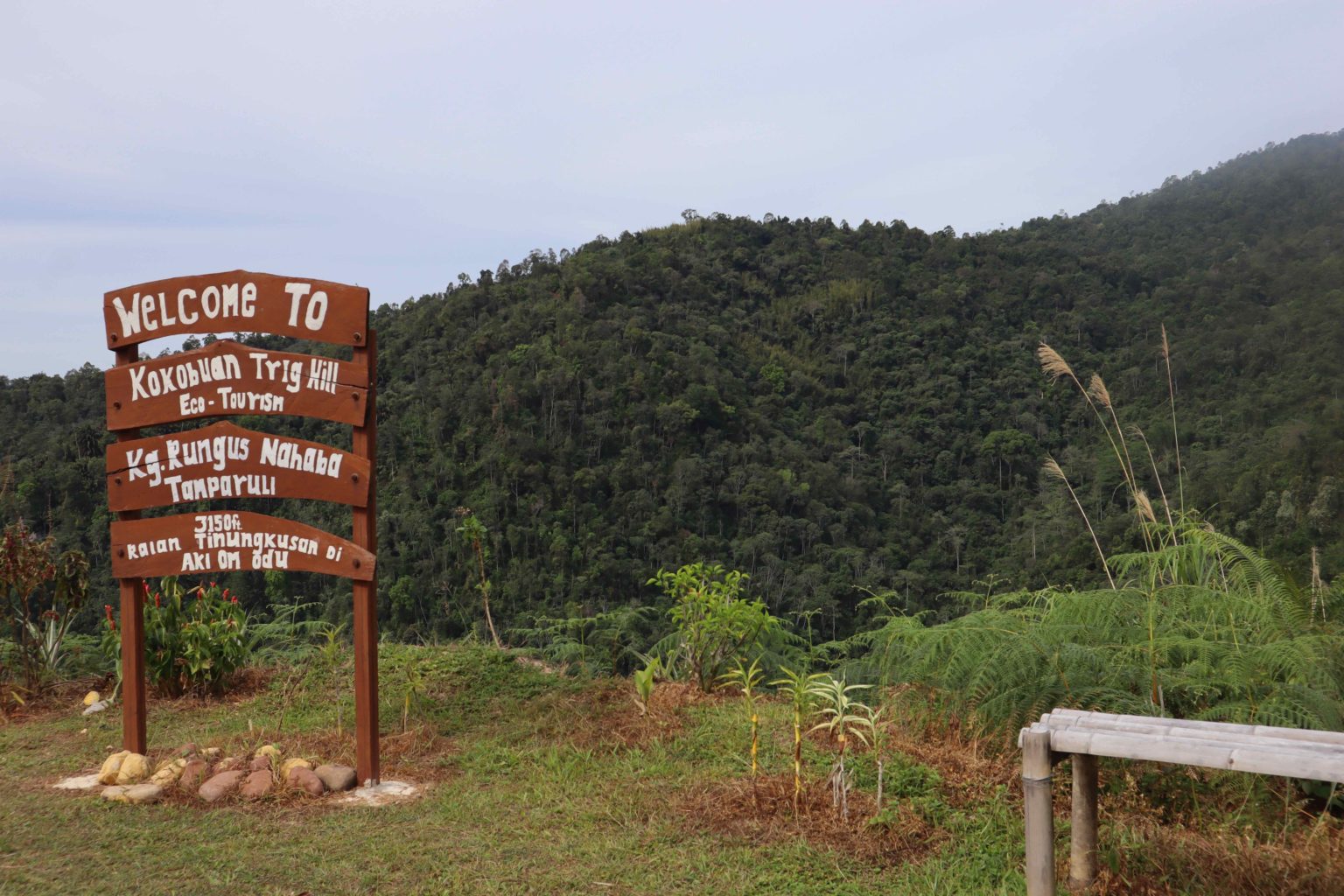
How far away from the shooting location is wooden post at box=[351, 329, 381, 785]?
4215mm

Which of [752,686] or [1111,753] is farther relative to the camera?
[752,686]

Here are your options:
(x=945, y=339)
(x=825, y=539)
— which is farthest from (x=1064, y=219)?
(x=825, y=539)

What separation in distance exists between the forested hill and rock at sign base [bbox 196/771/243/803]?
10441 mm

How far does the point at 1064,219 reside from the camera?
58.1 meters

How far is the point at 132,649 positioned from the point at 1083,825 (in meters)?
4.49

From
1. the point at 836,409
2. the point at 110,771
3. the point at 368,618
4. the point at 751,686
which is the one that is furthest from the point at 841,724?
the point at 836,409

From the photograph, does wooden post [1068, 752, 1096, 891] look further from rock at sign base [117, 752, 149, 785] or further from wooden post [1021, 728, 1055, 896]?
rock at sign base [117, 752, 149, 785]

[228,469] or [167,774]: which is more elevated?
[228,469]

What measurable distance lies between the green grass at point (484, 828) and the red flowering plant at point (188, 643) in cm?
52

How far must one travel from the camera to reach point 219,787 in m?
4.05

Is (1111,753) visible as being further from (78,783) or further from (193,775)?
(78,783)

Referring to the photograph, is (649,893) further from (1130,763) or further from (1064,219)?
(1064,219)

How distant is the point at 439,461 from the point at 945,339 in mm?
25340

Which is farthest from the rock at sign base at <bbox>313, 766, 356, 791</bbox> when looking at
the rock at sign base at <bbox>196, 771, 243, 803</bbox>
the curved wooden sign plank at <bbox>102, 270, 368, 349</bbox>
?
the curved wooden sign plank at <bbox>102, 270, 368, 349</bbox>
